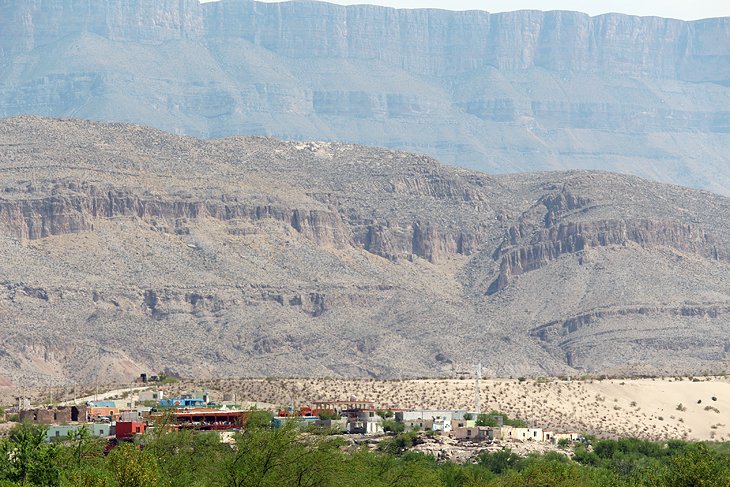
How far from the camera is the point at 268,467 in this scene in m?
87.8

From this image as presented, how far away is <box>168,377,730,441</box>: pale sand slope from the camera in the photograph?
149000 mm

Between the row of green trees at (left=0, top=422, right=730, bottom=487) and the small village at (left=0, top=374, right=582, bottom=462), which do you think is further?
the small village at (left=0, top=374, right=582, bottom=462)

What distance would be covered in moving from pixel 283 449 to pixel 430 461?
27.1 m

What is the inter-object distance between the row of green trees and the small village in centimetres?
690

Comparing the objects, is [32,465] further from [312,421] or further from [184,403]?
[184,403]

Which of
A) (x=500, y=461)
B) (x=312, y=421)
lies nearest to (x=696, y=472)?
(x=500, y=461)

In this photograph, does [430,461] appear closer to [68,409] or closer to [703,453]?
[703,453]

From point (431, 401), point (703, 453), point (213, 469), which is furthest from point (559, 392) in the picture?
point (213, 469)

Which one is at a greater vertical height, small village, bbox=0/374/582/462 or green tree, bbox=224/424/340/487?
green tree, bbox=224/424/340/487

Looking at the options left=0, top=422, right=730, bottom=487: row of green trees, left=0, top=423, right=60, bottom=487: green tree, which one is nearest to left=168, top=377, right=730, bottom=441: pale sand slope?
left=0, top=422, right=730, bottom=487: row of green trees

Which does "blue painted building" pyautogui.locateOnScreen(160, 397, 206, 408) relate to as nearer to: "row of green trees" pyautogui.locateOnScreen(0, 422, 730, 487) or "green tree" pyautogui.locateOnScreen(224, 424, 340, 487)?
"row of green trees" pyautogui.locateOnScreen(0, 422, 730, 487)

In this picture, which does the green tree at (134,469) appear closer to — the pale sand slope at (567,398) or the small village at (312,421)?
the small village at (312,421)

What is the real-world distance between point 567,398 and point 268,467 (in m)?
71.2

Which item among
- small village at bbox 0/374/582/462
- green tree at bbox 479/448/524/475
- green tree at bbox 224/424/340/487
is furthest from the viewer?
small village at bbox 0/374/582/462
